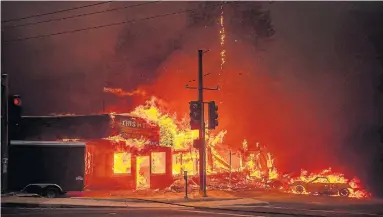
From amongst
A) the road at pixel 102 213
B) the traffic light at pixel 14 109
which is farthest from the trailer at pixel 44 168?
the traffic light at pixel 14 109

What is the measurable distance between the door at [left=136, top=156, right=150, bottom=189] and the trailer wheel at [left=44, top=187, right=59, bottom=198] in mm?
6176

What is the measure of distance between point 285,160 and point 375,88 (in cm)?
916

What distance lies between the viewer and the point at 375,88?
114 feet

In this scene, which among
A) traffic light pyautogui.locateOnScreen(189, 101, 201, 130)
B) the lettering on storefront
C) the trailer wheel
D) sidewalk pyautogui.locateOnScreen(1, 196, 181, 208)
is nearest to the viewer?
sidewalk pyautogui.locateOnScreen(1, 196, 181, 208)

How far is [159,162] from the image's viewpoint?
27.2 metres

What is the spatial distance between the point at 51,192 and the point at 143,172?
6.87 meters

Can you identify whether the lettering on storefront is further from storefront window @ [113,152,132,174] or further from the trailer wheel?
the trailer wheel

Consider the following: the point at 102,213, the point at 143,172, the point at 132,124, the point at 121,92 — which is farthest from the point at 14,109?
the point at 121,92

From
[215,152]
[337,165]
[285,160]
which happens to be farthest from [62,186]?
[337,165]

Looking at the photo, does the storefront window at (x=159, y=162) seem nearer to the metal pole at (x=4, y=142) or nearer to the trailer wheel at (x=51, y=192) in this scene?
the trailer wheel at (x=51, y=192)

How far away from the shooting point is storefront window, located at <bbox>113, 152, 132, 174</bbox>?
1035 inches

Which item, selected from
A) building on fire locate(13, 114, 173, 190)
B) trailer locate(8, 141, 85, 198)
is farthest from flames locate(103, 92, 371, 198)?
trailer locate(8, 141, 85, 198)

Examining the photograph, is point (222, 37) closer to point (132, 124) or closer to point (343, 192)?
point (132, 124)

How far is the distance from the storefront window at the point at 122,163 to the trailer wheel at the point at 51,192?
5.35m
